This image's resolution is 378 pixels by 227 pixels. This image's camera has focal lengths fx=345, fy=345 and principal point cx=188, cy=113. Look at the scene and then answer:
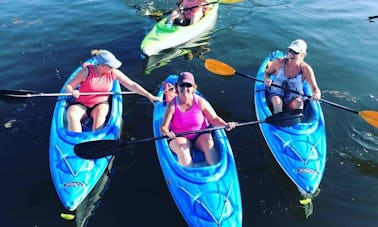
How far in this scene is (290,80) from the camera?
6.37 metres

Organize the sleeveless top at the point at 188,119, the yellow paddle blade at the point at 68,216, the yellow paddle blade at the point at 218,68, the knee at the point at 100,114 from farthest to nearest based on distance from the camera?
the yellow paddle blade at the point at 218,68 → the knee at the point at 100,114 → the sleeveless top at the point at 188,119 → the yellow paddle blade at the point at 68,216

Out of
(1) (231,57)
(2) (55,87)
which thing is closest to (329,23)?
(1) (231,57)

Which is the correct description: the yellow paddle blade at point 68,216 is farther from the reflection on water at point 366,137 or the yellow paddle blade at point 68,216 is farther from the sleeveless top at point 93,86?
the reflection on water at point 366,137

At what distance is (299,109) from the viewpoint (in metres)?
5.79

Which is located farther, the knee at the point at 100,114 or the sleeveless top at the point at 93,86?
the sleeveless top at the point at 93,86

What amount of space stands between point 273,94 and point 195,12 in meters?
4.42

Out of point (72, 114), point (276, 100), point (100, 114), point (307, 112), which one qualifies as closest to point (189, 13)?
point (276, 100)

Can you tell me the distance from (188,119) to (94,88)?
1.91 meters

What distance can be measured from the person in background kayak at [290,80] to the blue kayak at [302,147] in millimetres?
271

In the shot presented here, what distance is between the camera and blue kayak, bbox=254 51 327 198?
203 inches

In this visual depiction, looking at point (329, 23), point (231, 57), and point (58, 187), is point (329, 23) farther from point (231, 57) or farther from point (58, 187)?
point (58, 187)

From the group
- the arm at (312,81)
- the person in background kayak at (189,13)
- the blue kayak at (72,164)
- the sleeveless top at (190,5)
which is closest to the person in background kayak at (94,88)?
the blue kayak at (72,164)

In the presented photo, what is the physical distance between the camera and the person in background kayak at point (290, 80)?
612 cm

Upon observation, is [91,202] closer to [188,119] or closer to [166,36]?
[188,119]
